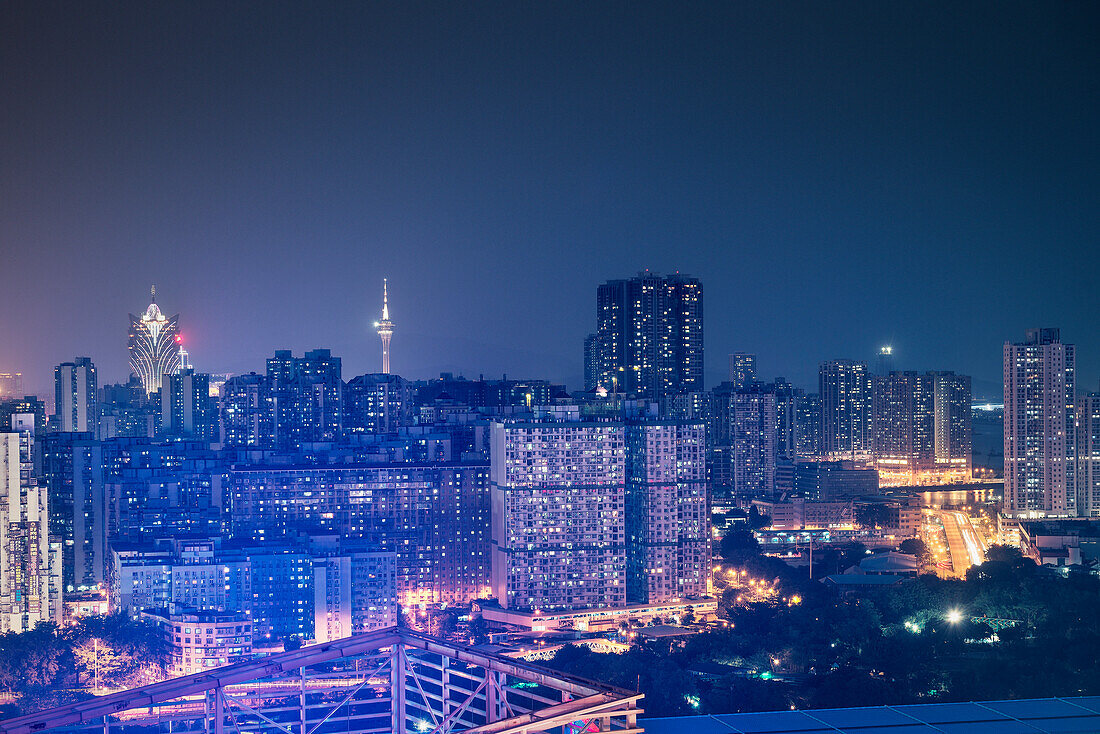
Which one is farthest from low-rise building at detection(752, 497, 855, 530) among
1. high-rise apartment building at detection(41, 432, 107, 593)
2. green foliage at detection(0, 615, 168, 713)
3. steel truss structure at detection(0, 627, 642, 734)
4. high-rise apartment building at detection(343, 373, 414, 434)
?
steel truss structure at detection(0, 627, 642, 734)

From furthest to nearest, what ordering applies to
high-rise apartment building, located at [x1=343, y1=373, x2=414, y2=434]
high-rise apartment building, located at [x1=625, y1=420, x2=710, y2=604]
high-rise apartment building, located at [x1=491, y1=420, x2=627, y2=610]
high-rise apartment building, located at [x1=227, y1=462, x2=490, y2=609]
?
1. high-rise apartment building, located at [x1=343, y1=373, x2=414, y2=434]
2. high-rise apartment building, located at [x1=227, y1=462, x2=490, y2=609]
3. high-rise apartment building, located at [x1=625, y1=420, x2=710, y2=604]
4. high-rise apartment building, located at [x1=491, y1=420, x2=627, y2=610]

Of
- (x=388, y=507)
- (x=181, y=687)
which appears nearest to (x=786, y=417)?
(x=388, y=507)

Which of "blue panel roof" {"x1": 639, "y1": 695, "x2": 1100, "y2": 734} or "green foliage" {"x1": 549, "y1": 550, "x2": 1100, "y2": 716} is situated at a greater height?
"blue panel roof" {"x1": 639, "y1": 695, "x2": 1100, "y2": 734}

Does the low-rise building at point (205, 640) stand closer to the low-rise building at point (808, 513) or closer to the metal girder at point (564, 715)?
the metal girder at point (564, 715)

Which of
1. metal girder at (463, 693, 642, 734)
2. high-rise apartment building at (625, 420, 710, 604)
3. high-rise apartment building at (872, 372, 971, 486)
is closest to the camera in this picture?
metal girder at (463, 693, 642, 734)

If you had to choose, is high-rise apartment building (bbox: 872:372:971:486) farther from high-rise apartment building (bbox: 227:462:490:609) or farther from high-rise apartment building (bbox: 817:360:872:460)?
high-rise apartment building (bbox: 227:462:490:609)

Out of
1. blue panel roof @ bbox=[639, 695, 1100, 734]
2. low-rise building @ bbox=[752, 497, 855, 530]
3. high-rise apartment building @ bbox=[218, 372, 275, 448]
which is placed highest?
high-rise apartment building @ bbox=[218, 372, 275, 448]

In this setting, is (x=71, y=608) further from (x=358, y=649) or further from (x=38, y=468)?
(x=358, y=649)

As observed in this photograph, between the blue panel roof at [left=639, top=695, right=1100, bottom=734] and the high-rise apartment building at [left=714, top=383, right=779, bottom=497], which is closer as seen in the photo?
the blue panel roof at [left=639, top=695, right=1100, bottom=734]

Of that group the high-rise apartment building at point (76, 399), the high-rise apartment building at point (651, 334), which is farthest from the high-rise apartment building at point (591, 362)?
the high-rise apartment building at point (76, 399)
